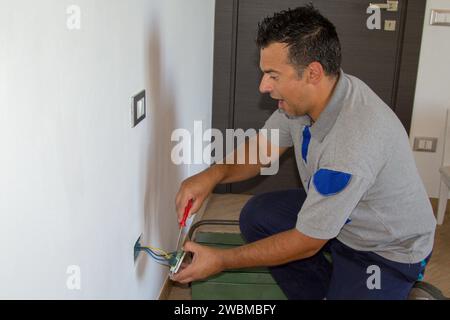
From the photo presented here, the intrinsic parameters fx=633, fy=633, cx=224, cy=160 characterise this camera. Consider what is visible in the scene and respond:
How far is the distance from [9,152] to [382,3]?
2.55 m

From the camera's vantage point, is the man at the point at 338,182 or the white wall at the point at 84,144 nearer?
the white wall at the point at 84,144

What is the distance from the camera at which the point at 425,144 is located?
133 inches

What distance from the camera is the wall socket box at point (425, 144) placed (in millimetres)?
3369

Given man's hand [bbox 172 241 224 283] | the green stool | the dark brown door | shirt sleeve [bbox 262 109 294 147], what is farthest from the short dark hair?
the dark brown door

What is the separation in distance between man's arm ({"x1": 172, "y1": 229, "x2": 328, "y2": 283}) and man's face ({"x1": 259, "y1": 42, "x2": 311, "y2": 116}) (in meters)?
0.34

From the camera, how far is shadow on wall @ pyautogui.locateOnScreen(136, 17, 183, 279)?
6.18ft

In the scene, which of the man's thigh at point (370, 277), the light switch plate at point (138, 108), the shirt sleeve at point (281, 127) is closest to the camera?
the light switch plate at point (138, 108)

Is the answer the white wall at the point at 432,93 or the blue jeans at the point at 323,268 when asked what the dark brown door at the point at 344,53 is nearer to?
the white wall at the point at 432,93

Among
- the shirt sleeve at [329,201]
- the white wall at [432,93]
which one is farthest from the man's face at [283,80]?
the white wall at [432,93]

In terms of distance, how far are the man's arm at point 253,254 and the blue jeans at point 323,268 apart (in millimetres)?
254

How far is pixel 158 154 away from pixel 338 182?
72 centimetres

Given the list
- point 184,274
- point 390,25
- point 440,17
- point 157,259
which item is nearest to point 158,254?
point 157,259
